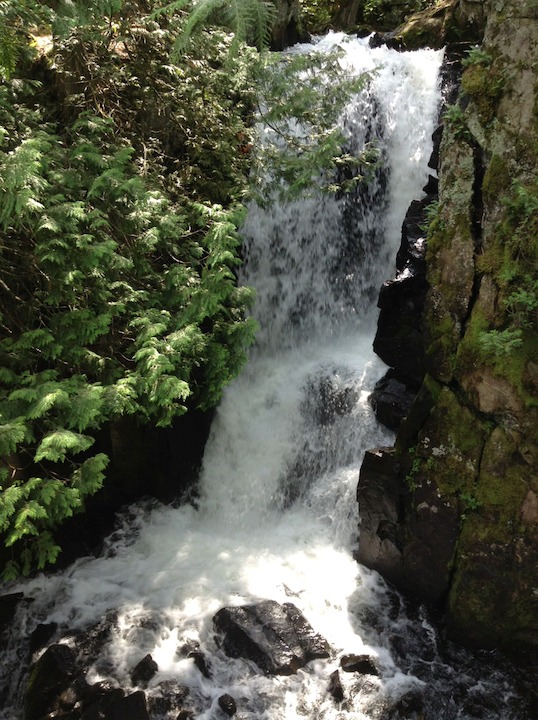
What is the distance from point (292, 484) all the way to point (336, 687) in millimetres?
2780

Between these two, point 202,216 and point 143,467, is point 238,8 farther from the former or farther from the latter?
point 143,467

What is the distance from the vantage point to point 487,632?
18.4 feet

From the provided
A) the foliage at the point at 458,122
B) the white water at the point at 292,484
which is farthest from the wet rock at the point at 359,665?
the foliage at the point at 458,122

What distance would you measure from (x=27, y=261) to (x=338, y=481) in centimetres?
464

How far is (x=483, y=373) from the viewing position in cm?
540

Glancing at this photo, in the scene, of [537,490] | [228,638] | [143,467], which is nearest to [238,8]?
[537,490]

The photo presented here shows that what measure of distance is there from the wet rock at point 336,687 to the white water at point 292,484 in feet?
0.18

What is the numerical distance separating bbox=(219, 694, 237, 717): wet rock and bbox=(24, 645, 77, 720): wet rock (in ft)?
4.86

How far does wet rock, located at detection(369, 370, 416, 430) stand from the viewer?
7340 millimetres

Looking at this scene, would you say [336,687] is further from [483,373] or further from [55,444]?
[55,444]

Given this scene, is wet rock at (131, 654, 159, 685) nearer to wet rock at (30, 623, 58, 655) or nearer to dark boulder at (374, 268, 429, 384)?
wet rock at (30, 623, 58, 655)

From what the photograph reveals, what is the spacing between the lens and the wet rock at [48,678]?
521 centimetres

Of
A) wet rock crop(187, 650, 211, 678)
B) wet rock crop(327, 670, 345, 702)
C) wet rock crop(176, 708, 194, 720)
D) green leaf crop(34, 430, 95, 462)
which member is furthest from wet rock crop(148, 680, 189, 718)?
green leaf crop(34, 430, 95, 462)

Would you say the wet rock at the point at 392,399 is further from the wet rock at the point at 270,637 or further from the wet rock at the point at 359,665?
the wet rock at the point at 359,665
